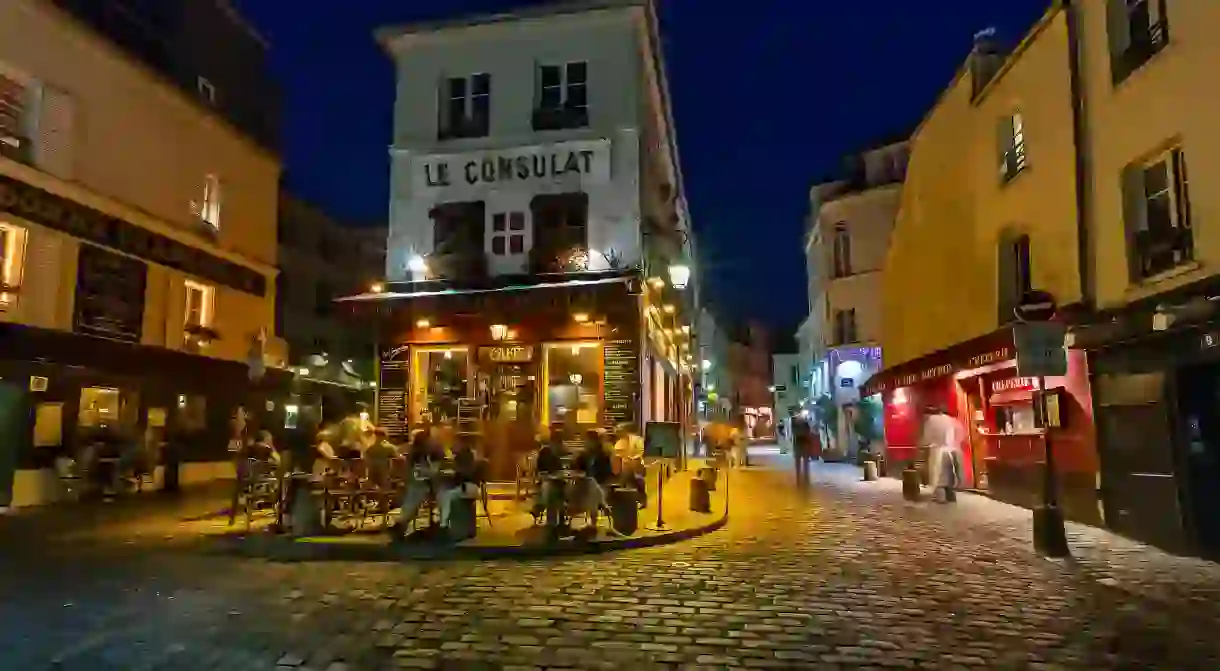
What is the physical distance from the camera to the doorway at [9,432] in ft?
50.4

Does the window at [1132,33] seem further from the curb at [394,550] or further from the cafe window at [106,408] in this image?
the cafe window at [106,408]

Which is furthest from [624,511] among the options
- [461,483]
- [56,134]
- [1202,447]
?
[56,134]

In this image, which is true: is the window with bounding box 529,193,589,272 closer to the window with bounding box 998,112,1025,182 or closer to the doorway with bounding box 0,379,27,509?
the window with bounding box 998,112,1025,182

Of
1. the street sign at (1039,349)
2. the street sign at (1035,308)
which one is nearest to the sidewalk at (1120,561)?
the street sign at (1039,349)

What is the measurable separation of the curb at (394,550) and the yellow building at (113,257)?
Answer: 8.79m

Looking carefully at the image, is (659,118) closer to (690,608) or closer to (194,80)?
(194,80)

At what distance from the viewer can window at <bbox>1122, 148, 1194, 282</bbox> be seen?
1039 cm

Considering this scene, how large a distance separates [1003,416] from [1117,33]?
282 inches

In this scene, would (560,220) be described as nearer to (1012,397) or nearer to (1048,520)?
(1012,397)

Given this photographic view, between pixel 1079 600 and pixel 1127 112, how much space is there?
7381 mm

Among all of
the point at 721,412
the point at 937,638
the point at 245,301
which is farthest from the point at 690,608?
the point at 721,412

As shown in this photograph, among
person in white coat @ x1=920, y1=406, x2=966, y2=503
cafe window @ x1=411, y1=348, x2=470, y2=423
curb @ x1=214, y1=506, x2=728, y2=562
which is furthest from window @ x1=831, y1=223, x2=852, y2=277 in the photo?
curb @ x1=214, y1=506, x2=728, y2=562

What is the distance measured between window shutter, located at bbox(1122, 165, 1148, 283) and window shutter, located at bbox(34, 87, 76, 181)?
19677 mm

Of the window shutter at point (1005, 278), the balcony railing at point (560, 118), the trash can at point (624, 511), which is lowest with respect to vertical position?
the trash can at point (624, 511)
